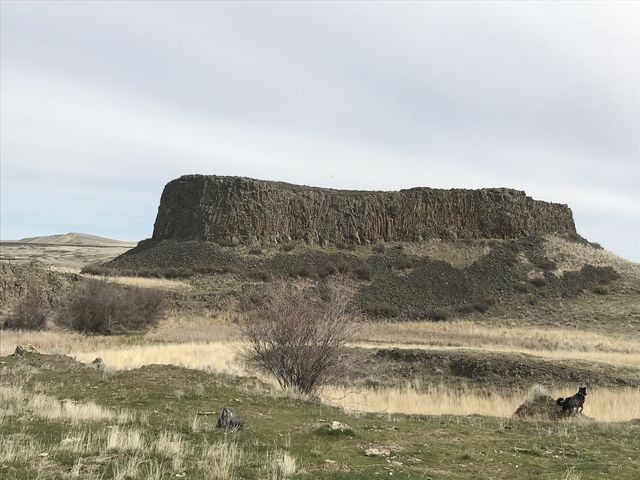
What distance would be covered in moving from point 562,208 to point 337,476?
93.3 metres

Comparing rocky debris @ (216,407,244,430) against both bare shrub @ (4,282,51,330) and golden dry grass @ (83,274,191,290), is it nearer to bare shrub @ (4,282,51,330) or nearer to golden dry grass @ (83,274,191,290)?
bare shrub @ (4,282,51,330)

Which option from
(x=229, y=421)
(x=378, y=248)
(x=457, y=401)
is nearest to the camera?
(x=229, y=421)

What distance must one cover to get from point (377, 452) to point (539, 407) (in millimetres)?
8416

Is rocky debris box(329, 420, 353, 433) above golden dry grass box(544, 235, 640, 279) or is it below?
below

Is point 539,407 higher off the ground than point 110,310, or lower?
lower

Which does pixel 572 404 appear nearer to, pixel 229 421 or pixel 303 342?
pixel 303 342

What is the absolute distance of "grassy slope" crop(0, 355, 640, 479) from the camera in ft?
24.2

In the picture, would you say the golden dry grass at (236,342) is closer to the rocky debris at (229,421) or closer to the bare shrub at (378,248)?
the rocky debris at (229,421)

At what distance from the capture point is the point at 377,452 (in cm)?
862

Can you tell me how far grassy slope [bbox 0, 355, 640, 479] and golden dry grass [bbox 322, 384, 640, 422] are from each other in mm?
3241

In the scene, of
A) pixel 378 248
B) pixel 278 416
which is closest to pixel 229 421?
pixel 278 416

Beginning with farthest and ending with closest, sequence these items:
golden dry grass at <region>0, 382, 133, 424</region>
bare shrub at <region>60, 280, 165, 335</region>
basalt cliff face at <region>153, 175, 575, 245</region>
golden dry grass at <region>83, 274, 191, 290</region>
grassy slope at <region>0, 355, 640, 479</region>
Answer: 1. basalt cliff face at <region>153, 175, 575, 245</region>
2. golden dry grass at <region>83, 274, 191, 290</region>
3. bare shrub at <region>60, 280, 165, 335</region>
4. golden dry grass at <region>0, 382, 133, 424</region>
5. grassy slope at <region>0, 355, 640, 479</region>

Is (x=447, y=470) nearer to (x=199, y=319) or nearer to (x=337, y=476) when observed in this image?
(x=337, y=476)

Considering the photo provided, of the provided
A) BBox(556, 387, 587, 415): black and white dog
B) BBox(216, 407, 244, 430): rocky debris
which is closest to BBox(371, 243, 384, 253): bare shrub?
BBox(556, 387, 587, 415): black and white dog
